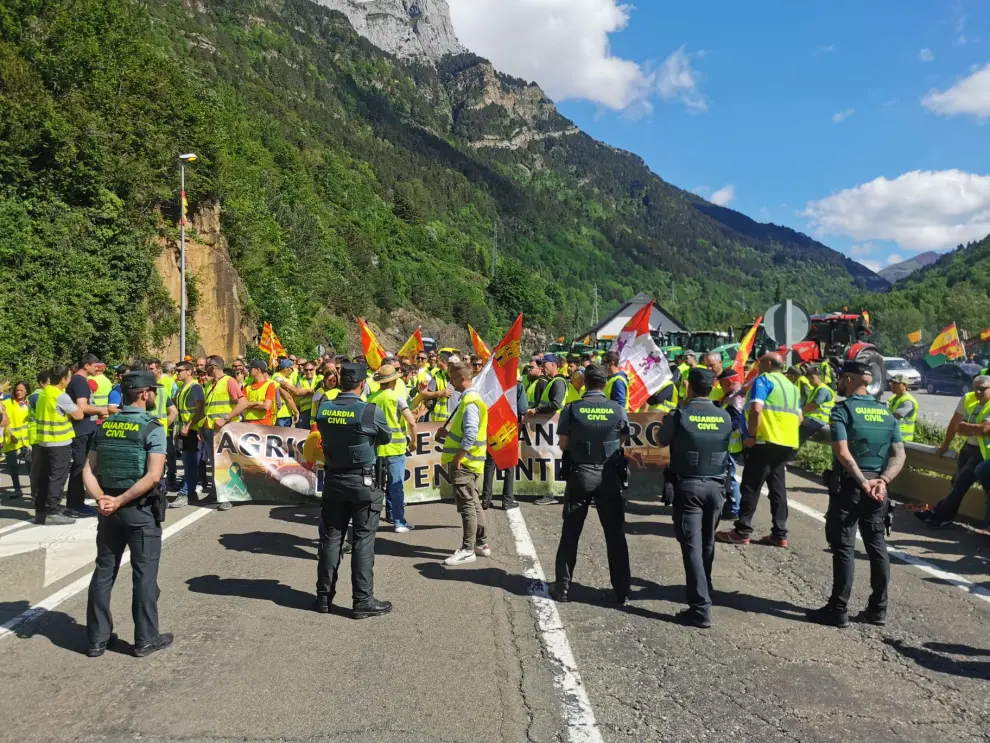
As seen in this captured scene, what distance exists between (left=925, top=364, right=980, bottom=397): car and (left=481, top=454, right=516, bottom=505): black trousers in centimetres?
2720

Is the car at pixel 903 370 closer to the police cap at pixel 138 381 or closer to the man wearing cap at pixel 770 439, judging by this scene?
the man wearing cap at pixel 770 439

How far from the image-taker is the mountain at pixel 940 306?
71.9 meters

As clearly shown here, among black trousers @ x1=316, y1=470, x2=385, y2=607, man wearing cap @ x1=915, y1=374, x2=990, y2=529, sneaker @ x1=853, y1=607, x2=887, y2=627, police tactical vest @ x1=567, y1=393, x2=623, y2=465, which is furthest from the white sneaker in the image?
man wearing cap @ x1=915, y1=374, x2=990, y2=529

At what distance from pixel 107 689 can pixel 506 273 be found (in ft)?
343

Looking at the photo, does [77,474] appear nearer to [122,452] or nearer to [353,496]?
[122,452]

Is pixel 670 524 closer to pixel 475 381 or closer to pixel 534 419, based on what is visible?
pixel 534 419

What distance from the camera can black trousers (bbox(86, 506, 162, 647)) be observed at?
15.8ft

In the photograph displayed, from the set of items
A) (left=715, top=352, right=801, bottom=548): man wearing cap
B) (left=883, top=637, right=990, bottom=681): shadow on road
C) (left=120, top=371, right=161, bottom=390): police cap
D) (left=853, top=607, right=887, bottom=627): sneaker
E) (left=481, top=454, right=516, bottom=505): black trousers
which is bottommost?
(left=883, top=637, right=990, bottom=681): shadow on road

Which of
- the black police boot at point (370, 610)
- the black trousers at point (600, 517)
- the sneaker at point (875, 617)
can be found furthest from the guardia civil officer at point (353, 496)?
the sneaker at point (875, 617)

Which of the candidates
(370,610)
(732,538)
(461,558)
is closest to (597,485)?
(461,558)

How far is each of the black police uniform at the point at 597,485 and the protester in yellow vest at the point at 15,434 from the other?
8.70 meters

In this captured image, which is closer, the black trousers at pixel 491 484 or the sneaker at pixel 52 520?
the sneaker at pixel 52 520

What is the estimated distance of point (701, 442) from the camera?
5535 millimetres

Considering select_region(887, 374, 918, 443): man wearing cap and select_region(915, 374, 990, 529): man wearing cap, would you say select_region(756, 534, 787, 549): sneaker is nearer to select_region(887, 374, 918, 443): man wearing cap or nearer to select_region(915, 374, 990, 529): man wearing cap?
select_region(915, 374, 990, 529): man wearing cap
